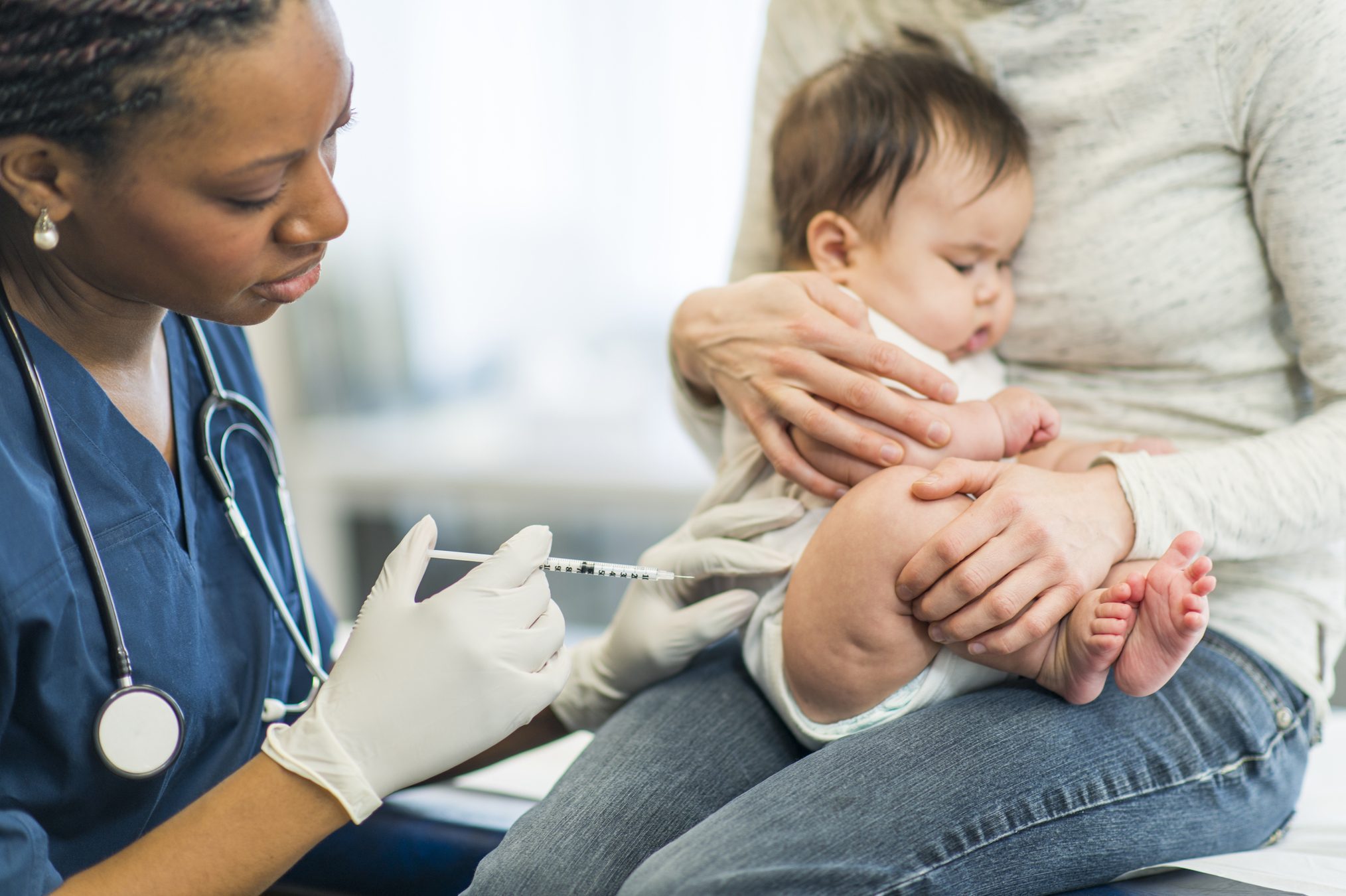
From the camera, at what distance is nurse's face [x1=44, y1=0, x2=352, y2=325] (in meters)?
0.87

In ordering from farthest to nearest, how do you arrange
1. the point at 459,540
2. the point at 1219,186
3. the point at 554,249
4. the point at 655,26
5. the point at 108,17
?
the point at 459,540
the point at 554,249
the point at 655,26
the point at 1219,186
the point at 108,17

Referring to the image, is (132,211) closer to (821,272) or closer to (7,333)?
(7,333)

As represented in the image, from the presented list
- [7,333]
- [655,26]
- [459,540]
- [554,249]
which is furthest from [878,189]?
[459,540]

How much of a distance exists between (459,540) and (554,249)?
0.99 m

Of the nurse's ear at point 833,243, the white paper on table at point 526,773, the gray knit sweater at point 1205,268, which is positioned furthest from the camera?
the white paper on table at point 526,773

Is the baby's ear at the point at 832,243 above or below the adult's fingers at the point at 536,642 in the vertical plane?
above

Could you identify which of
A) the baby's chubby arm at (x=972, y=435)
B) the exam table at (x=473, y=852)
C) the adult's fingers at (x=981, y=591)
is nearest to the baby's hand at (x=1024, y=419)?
the baby's chubby arm at (x=972, y=435)

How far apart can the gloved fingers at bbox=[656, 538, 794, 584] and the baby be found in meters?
0.03

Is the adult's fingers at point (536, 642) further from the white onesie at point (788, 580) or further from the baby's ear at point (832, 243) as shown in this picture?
the baby's ear at point (832, 243)

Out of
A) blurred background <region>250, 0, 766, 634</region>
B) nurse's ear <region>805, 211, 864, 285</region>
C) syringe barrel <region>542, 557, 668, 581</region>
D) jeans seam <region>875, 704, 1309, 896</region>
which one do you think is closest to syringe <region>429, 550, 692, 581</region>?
syringe barrel <region>542, 557, 668, 581</region>

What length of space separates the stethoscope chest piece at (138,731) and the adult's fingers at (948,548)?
0.65 metres

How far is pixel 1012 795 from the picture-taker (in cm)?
95

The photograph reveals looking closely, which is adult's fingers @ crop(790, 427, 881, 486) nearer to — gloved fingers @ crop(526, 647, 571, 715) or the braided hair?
gloved fingers @ crop(526, 647, 571, 715)

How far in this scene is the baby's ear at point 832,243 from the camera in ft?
4.23
